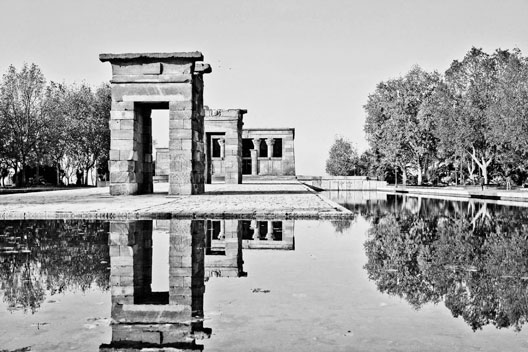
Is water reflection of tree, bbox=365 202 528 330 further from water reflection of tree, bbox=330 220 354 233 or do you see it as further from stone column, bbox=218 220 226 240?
stone column, bbox=218 220 226 240

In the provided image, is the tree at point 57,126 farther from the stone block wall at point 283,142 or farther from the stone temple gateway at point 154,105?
the stone temple gateway at point 154,105

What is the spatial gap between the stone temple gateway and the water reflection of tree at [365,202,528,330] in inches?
483

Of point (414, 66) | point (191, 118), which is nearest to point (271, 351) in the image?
point (191, 118)

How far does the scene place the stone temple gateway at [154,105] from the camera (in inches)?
845

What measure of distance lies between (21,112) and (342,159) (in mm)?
57216

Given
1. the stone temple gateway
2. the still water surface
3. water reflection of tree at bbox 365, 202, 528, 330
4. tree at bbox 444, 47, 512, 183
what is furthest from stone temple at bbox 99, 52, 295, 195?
tree at bbox 444, 47, 512, 183

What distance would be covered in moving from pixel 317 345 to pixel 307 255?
13.0 ft

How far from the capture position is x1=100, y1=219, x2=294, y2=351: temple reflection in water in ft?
12.4

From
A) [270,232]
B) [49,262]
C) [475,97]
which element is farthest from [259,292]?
[475,97]

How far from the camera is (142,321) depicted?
4070mm

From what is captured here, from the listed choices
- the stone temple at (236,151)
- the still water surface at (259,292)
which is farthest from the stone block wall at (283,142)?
the still water surface at (259,292)

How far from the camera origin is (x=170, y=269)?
6.07 metres

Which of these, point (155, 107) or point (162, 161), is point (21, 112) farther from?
point (155, 107)

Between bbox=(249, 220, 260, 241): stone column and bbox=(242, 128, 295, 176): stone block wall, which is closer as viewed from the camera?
bbox=(249, 220, 260, 241): stone column
